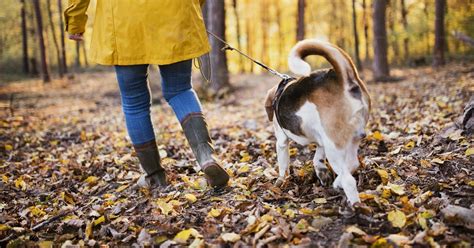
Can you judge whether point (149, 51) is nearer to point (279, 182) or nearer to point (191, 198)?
point (191, 198)

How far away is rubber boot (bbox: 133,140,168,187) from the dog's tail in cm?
147

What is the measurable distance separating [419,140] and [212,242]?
7.99 feet

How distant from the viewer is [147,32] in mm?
2795

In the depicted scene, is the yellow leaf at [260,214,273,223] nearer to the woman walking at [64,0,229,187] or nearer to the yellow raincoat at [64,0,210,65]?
the woman walking at [64,0,229,187]

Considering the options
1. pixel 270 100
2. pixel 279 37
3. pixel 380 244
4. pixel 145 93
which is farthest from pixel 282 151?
pixel 279 37

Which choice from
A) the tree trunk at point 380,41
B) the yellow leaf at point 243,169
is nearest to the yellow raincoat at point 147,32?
the yellow leaf at point 243,169

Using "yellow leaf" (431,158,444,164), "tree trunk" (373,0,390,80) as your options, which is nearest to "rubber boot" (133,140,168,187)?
"yellow leaf" (431,158,444,164)

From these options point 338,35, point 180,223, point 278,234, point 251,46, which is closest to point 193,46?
point 180,223

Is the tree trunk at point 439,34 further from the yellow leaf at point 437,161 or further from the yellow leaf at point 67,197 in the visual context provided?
the yellow leaf at point 67,197

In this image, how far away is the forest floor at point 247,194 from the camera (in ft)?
7.68

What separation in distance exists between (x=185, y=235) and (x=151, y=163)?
105 centimetres

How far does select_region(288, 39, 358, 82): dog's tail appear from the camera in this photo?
2373mm

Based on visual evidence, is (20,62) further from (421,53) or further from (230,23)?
(421,53)

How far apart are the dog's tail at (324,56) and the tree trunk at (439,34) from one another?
32.0 ft
